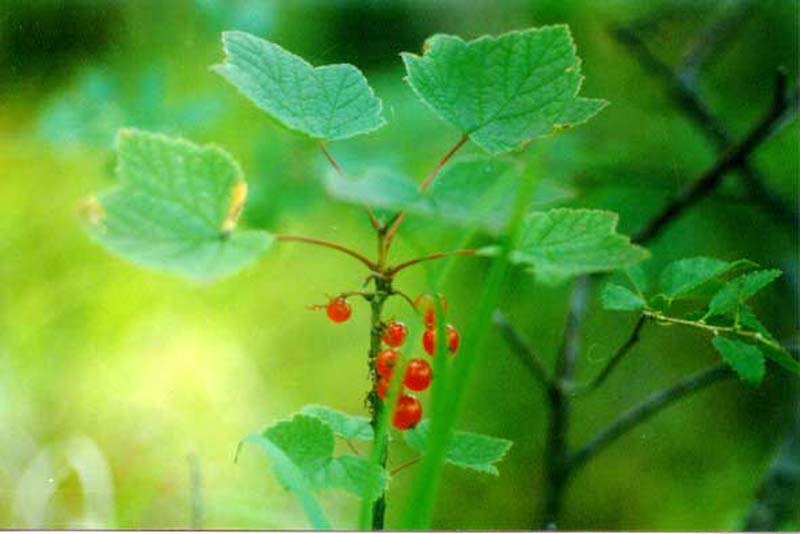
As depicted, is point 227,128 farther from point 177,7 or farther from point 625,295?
point 625,295

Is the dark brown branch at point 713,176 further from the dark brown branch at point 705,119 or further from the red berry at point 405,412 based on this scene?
the red berry at point 405,412

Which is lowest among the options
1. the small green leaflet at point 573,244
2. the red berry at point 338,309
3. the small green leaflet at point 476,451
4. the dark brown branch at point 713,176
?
the small green leaflet at point 476,451

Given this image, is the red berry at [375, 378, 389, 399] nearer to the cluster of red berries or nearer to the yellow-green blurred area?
the cluster of red berries

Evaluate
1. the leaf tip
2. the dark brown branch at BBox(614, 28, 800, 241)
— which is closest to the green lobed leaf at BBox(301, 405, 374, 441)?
the leaf tip

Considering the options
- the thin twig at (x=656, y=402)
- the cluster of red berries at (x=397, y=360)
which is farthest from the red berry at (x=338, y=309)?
the thin twig at (x=656, y=402)

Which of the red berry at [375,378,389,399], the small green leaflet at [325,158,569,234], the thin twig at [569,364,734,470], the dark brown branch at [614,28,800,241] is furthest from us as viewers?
the dark brown branch at [614,28,800,241]

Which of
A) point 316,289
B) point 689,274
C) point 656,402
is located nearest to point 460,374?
point 689,274

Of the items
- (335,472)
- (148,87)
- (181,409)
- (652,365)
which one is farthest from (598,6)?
(335,472)
